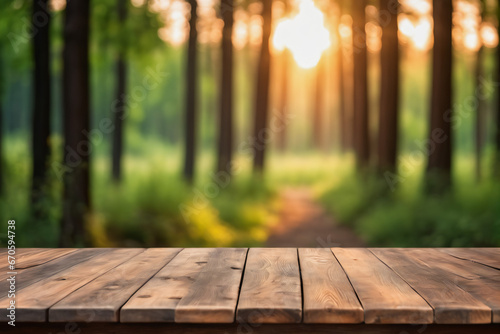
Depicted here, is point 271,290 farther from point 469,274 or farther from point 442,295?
point 469,274

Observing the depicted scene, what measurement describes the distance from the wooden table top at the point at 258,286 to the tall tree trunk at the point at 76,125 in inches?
153

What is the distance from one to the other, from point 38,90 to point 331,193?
1011 centimetres

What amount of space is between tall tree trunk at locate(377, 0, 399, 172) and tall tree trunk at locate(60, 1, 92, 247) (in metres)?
8.45

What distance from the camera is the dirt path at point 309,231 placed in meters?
10.9

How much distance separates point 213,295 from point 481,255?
2033 millimetres

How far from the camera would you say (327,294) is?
2.68m

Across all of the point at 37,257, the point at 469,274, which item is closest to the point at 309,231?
the point at 37,257

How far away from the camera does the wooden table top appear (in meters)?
2.45

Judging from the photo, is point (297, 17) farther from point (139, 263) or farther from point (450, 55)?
point (139, 263)

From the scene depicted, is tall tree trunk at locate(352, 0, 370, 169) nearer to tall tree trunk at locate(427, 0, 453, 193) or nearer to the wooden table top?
tall tree trunk at locate(427, 0, 453, 193)

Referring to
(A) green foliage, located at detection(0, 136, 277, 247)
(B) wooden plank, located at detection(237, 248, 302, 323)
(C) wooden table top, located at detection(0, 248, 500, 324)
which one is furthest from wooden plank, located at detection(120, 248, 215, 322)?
(A) green foliage, located at detection(0, 136, 277, 247)

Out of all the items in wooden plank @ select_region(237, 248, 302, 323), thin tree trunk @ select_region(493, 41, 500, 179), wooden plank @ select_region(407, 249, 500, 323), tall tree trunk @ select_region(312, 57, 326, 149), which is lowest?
wooden plank @ select_region(407, 249, 500, 323)

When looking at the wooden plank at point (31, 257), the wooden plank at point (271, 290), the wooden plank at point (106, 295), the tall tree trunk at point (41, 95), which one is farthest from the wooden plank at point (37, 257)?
the tall tree trunk at point (41, 95)

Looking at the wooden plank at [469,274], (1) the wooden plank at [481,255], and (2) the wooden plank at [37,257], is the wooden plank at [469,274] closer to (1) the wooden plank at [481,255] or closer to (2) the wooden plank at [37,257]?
(1) the wooden plank at [481,255]
